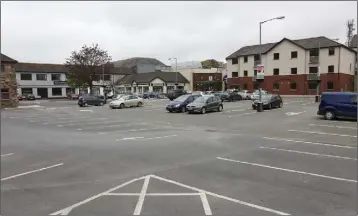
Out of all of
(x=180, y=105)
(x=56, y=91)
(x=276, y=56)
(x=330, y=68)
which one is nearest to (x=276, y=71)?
(x=276, y=56)

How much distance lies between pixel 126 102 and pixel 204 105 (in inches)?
493

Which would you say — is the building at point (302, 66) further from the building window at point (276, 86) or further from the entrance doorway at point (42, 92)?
the entrance doorway at point (42, 92)

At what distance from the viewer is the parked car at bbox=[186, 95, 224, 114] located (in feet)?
91.2

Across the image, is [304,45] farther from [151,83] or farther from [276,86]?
[151,83]

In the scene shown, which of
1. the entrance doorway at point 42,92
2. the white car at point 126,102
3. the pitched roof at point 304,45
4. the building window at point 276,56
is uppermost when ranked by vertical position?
the pitched roof at point 304,45

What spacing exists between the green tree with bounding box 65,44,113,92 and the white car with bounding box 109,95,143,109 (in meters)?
3.42

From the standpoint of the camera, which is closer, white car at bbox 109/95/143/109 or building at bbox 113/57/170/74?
white car at bbox 109/95/143/109

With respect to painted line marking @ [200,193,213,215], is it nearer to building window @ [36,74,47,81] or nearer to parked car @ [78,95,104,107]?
parked car @ [78,95,104,107]

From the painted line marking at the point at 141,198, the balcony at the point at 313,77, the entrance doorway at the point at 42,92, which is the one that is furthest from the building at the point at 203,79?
the painted line marking at the point at 141,198

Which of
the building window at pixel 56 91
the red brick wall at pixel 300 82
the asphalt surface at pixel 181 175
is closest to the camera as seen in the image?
the asphalt surface at pixel 181 175

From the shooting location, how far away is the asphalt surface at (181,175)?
639 centimetres

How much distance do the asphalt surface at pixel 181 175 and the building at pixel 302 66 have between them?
145ft

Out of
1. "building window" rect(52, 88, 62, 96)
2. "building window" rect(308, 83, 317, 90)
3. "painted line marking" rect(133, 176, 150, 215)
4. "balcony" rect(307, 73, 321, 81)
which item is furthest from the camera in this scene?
"building window" rect(52, 88, 62, 96)

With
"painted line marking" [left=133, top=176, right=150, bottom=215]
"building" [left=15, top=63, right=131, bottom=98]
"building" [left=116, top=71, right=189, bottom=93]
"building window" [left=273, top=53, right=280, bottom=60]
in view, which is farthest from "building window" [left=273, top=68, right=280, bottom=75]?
"painted line marking" [left=133, top=176, right=150, bottom=215]
